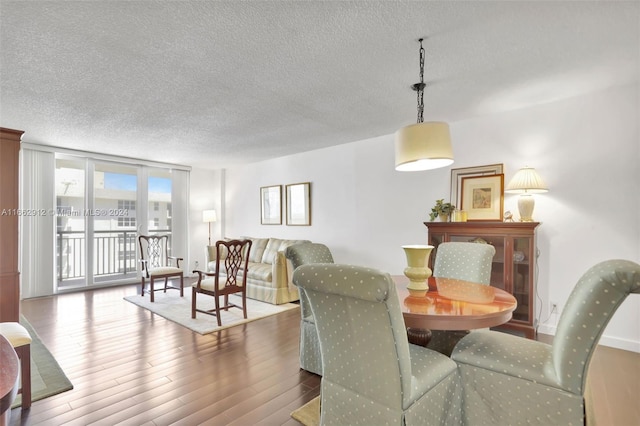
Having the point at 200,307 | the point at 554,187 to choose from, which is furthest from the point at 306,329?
the point at 554,187

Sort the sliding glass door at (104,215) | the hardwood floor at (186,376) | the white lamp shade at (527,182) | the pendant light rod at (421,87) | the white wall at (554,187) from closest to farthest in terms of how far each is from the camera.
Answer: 1. the hardwood floor at (186,376)
2. the pendant light rod at (421,87)
3. the white wall at (554,187)
4. the white lamp shade at (527,182)
5. the sliding glass door at (104,215)

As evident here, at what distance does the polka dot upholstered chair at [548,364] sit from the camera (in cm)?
133

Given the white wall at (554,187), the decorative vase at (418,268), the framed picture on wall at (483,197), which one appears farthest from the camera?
the framed picture on wall at (483,197)

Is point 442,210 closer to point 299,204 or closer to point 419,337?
point 419,337

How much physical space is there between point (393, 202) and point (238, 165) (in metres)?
3.84

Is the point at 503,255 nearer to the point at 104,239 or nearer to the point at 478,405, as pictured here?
the point at 478,405

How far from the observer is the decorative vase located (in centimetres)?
211

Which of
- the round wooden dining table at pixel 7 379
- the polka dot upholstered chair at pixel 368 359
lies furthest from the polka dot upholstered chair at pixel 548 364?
the round wooden dining table at pixel 7 379

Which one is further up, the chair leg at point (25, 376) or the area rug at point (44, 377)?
the chair leg at point (25, 376)

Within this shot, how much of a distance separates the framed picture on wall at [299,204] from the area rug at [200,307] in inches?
62.2

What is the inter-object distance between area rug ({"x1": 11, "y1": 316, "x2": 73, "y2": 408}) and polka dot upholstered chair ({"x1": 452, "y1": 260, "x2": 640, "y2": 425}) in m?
2.74

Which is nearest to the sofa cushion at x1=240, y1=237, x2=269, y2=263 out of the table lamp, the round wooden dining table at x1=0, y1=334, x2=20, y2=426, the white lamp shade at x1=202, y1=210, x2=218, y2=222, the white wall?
the white lamp shade at x1=202, y1=210, x2=218, y2=222

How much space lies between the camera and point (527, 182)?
3139 mm

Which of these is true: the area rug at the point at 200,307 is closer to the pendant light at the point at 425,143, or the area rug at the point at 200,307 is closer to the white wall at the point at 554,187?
the white wall at the point at 554,187
